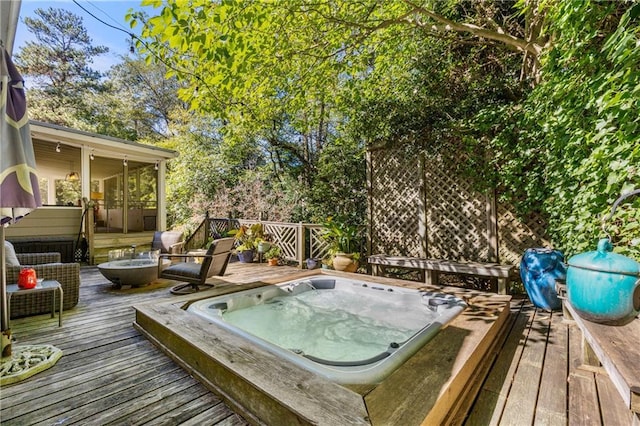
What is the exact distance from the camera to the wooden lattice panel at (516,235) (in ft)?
14.4

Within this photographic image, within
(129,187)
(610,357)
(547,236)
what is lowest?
(610,357)

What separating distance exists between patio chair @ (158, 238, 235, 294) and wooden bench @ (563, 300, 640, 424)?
3993 millimetres

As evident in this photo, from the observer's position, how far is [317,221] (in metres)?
7.64

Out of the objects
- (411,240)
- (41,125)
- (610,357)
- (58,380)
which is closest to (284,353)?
(58,380)

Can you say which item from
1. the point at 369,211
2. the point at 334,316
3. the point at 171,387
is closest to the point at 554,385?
the point at 334,316

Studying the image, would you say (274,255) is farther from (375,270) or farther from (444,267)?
(444,267)

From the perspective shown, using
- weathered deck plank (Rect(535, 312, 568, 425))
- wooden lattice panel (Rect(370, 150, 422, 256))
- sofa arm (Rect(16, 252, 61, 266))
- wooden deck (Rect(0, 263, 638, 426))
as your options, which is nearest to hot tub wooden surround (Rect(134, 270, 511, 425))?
wooden deck (Rect(0, 263, 638, 426))

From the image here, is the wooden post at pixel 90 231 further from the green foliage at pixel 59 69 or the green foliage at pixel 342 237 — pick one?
the green foliage at pixel 59 69

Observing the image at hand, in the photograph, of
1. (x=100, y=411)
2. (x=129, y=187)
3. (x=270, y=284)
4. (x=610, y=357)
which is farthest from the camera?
(x=129, y=187)

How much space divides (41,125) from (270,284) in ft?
18.4

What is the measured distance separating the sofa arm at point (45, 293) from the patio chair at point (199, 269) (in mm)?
1039

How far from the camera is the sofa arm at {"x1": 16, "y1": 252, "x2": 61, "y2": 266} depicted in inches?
155

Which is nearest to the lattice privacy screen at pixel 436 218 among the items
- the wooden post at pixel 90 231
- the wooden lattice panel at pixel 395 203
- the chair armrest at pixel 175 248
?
the wooden lattice panel at pixel 395 203

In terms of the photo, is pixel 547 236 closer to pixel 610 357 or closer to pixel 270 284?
pixel 610 357
